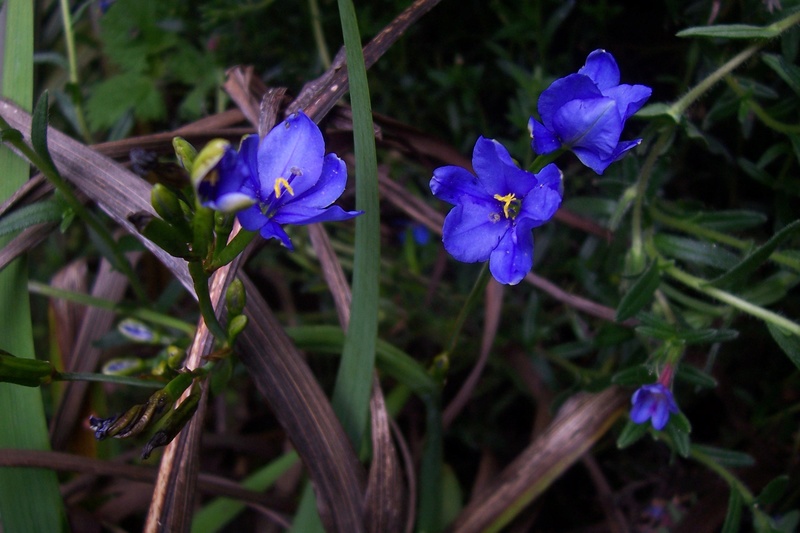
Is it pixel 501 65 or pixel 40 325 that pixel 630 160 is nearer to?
pixel 501 65

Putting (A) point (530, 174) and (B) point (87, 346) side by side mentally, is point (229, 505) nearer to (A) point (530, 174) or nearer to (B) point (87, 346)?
(B) point (87, 346)

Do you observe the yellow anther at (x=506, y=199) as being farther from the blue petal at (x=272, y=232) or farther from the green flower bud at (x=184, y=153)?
the green flower bud at (x=184, y=153)

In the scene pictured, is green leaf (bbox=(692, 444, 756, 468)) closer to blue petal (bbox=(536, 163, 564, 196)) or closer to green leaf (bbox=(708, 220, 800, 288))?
green leaf (bbox=(708, 220, 800, 288))

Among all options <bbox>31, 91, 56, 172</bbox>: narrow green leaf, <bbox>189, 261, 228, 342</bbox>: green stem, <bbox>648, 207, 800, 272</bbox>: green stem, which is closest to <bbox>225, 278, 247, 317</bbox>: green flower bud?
<bbox>189, 261, 228, 342</bbox>: green stem

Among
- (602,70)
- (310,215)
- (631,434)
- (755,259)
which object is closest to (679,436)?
(631,434)

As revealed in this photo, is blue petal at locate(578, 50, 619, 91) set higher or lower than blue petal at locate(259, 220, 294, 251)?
higher

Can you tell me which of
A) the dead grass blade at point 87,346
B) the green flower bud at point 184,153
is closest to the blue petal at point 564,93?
the green flower bud at point 184,153
